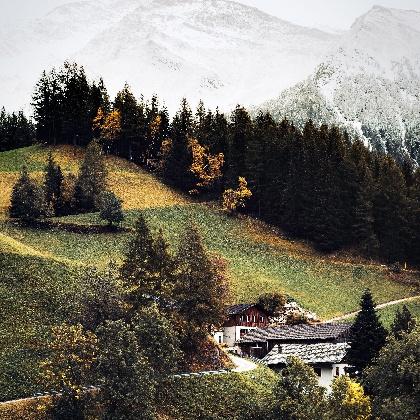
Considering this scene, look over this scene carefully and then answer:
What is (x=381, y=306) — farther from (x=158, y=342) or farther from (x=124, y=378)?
(x=124, y=378)

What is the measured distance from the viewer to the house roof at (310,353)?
2990 inches

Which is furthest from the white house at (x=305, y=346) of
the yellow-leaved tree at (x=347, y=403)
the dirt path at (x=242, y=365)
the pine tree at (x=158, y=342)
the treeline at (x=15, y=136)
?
the treeline at (x=15, y=136)

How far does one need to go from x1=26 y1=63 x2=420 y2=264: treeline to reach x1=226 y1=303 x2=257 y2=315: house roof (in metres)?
26.5

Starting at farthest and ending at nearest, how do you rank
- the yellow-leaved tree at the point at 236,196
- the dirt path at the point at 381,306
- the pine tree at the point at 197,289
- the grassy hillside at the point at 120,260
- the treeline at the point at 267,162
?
1. the yellow-leaved tree at the point at 236,196
2. the treeline at the point at 267,162
3. the dirt path at the point at 381,306
4. the pine tree at the point at 197,289
5. the grassy hillside at the point at 120,260

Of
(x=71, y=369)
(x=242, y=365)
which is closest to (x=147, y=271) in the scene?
(x=242, y=365)

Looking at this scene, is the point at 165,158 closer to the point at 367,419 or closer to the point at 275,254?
the point at 275,254

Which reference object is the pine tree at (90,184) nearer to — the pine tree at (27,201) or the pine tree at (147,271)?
the pine tree at (27,201)

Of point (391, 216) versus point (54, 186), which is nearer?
point (391, 216)

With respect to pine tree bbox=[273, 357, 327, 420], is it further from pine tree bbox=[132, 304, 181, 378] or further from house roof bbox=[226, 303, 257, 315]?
house roof bbox=[226, 303, 257, 315]

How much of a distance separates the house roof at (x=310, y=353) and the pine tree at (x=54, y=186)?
47.6 metres

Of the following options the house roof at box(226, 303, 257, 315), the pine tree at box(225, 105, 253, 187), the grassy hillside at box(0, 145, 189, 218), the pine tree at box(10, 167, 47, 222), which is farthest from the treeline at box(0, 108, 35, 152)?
the house roof at box(226, 303, 257, 315)

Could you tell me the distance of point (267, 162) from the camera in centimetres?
12469

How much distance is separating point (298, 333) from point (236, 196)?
40727 millimetres

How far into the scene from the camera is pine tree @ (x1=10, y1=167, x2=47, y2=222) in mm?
109062
